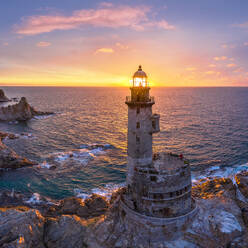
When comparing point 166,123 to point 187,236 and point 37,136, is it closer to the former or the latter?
point 37,136

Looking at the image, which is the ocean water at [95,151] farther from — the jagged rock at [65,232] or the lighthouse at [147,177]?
the lighthouse at [147,177]

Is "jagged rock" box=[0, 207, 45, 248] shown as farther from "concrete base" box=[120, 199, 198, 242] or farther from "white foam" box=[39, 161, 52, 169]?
"white foam" box=[39, 161, 52, 169]

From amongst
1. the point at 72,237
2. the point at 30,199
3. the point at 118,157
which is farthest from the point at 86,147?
the point at 72,237

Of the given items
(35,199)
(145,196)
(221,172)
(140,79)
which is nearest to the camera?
(145,196)

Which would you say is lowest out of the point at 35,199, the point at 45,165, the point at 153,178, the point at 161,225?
the point at 35,199

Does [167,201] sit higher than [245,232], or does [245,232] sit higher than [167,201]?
[167,201]

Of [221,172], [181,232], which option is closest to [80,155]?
[221,172]

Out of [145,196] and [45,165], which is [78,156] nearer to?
[45,165]
